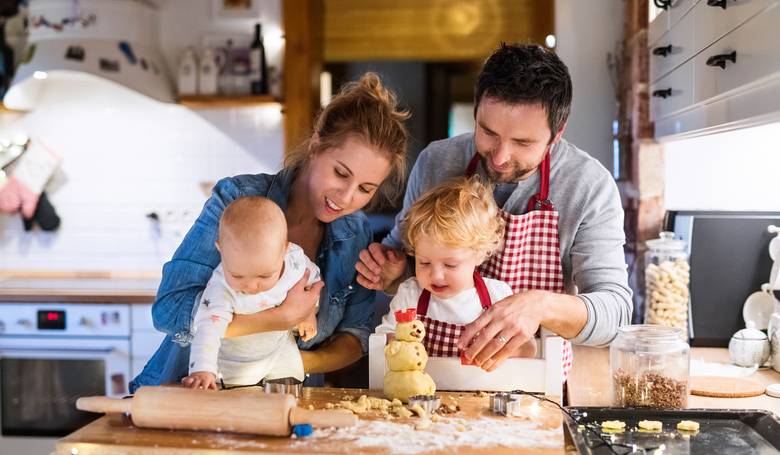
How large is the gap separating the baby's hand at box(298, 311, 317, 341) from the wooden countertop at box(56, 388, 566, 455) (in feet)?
1.19

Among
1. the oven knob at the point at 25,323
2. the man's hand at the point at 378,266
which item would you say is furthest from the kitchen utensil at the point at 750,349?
the oven knob at the point at 25,323

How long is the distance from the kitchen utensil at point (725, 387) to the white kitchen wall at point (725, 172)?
82 centimetres

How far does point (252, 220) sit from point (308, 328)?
1.16ft

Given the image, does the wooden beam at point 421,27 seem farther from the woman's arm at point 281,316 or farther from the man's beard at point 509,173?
the woman's arm at point 281,316

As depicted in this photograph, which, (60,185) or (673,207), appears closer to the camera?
(673,207)

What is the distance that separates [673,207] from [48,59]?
2.75 metres

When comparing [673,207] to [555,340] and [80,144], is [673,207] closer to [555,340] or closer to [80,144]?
[555,340]

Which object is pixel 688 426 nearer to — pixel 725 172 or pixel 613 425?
pixel 613 425

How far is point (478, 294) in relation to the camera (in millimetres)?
1853

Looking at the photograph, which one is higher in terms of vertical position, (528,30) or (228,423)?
(528,30)

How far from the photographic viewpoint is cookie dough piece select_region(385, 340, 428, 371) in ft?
5.15

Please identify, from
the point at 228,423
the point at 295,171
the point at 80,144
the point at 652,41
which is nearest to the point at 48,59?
the point at 80,144

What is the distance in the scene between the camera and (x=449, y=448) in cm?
132

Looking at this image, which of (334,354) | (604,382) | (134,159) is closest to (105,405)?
(334,354)
